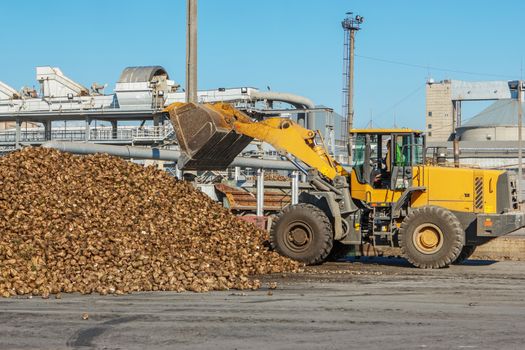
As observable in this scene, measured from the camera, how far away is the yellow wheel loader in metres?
18.0

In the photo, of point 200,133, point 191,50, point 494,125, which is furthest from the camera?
point 494,125

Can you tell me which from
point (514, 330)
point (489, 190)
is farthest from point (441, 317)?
point (489, 190)

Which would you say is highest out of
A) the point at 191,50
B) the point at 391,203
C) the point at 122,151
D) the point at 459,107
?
the point at 459,107

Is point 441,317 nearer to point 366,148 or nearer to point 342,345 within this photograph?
point 342,345

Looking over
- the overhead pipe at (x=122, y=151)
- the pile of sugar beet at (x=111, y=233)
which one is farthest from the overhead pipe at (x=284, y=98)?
the pile of sugar beet at (x=111, y=233)

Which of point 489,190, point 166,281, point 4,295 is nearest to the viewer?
point 4,295

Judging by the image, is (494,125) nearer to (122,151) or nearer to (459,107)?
(459,107)

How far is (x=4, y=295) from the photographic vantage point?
13.2 meters

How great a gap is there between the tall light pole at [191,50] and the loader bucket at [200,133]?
5.11 metres

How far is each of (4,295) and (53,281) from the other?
3.02ft

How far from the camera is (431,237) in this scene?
18.1m

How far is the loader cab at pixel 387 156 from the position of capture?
727 inches

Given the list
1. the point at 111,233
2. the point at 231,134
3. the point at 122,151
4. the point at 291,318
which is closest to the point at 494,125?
the point at 122,151

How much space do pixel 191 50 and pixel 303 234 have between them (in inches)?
346
